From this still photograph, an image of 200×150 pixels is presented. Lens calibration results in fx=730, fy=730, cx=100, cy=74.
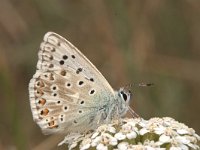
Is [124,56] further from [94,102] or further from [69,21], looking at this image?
[94,102]

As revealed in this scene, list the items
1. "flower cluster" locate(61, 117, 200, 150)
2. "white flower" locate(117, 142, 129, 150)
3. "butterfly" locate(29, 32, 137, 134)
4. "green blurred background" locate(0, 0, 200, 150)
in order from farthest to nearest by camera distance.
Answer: "green blurred background" locate(0, 0, 200, 150), "butterfly" locate(29, 32, 137, 134), "flower cluster" locate(61, 117, 200, 150), "white flower" locate(117, 142, 129, 150)

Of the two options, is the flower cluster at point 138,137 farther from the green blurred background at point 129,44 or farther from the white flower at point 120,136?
the green blurred background at point 129,44

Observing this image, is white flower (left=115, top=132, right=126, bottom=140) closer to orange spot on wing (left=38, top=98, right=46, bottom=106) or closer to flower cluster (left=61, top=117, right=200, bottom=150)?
flower cluster (left=61, top=117, right=200, bottom=150)

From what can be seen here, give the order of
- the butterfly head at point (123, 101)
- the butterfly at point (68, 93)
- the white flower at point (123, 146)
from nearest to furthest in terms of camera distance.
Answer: the white flower at point (123, 146), the butterfly at point (68, 93), the butterfly head at point (123, 101)

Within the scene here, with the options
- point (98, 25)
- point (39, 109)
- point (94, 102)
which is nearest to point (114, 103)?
point (94, 102)

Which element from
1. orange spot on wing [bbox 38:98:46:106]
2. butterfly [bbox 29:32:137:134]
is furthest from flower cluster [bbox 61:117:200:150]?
orange spot on wing [bbox 38:98:46:106]

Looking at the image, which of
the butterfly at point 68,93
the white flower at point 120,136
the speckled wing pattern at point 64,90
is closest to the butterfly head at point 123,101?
the butterfly at point 68,93
